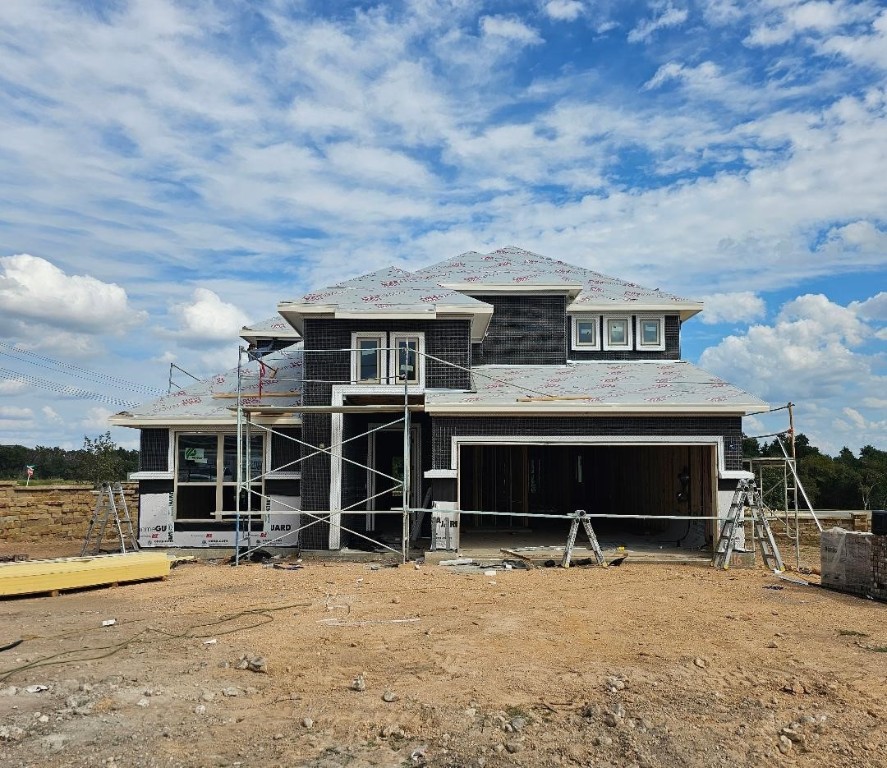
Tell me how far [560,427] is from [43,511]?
14.7 metres

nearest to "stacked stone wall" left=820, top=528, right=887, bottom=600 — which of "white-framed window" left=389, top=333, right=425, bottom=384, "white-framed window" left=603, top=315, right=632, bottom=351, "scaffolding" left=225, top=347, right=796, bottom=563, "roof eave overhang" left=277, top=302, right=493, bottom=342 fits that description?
"scaffolding" left=225, top=347, right=796, bottom=563

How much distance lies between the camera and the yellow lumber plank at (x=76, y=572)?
36.9 ft

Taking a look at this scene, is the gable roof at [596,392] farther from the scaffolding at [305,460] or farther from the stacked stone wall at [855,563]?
the stacked stone wall at [855,563]

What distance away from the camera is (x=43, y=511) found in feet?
68.6

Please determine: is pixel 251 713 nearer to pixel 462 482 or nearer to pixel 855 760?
pixel 855 760

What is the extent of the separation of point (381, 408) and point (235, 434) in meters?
3.94

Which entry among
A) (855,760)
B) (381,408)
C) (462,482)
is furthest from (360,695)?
(462,482)

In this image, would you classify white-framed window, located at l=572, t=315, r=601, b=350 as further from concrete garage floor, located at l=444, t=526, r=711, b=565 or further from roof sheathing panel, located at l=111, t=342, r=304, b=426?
roof sheathing panel, located at l=111, t=342, r=304, b=426

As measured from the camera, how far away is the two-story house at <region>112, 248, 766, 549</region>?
15016 mm

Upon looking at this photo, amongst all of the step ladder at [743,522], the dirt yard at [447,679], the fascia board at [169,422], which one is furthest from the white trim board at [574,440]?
the fascia board at [169,422]

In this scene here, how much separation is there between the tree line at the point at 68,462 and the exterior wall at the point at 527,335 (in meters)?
22.9

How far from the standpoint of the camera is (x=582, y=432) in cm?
1507

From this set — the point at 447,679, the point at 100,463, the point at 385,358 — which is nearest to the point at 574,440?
the point at 385,358

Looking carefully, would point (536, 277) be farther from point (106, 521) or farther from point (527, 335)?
point (106, 521)
